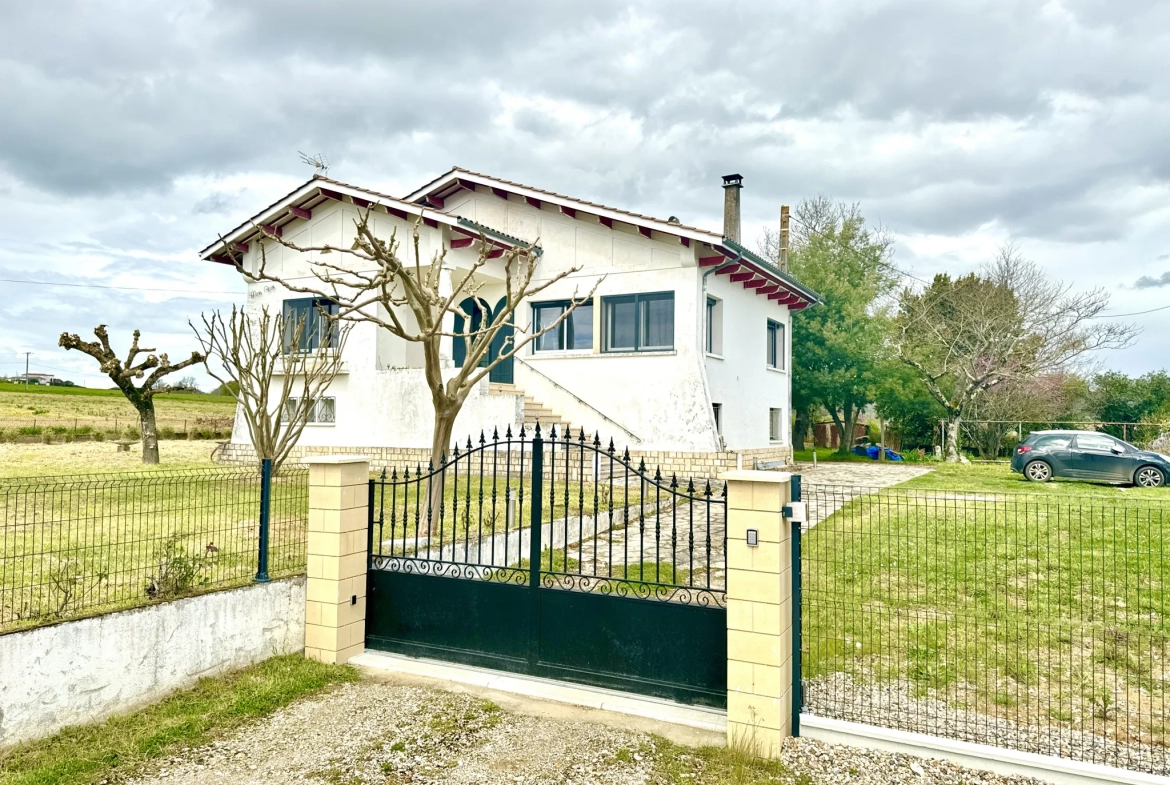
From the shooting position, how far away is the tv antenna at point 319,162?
1824cm

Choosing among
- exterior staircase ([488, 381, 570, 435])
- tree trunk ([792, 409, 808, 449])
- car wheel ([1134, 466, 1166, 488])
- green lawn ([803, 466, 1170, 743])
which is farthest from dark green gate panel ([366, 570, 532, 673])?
tree trunk ([792, 409, 808, 449])

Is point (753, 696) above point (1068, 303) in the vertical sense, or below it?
below

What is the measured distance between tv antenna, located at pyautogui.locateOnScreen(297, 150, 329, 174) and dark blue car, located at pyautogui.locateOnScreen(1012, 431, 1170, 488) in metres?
19.5

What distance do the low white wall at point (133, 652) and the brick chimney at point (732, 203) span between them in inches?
742

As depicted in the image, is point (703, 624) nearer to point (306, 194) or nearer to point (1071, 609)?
point (1071, 609)

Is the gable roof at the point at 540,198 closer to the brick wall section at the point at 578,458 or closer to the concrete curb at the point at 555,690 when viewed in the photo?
the brick wall section at the point at 578,458

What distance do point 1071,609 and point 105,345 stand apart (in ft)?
73.2

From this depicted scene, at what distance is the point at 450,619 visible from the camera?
6188 millimetres

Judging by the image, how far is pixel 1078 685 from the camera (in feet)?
17.7

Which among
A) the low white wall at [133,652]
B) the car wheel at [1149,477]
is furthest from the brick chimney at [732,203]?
the low white wall at [133,652]

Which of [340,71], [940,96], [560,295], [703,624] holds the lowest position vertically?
[703,624]

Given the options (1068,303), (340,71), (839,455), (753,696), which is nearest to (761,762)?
(753,696)

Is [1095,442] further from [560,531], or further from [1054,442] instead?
[560,531]

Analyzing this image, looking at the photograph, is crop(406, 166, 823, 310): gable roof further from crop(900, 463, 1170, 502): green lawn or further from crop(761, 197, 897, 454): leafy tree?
crop(900, 463, 1170, 502): green lawn
